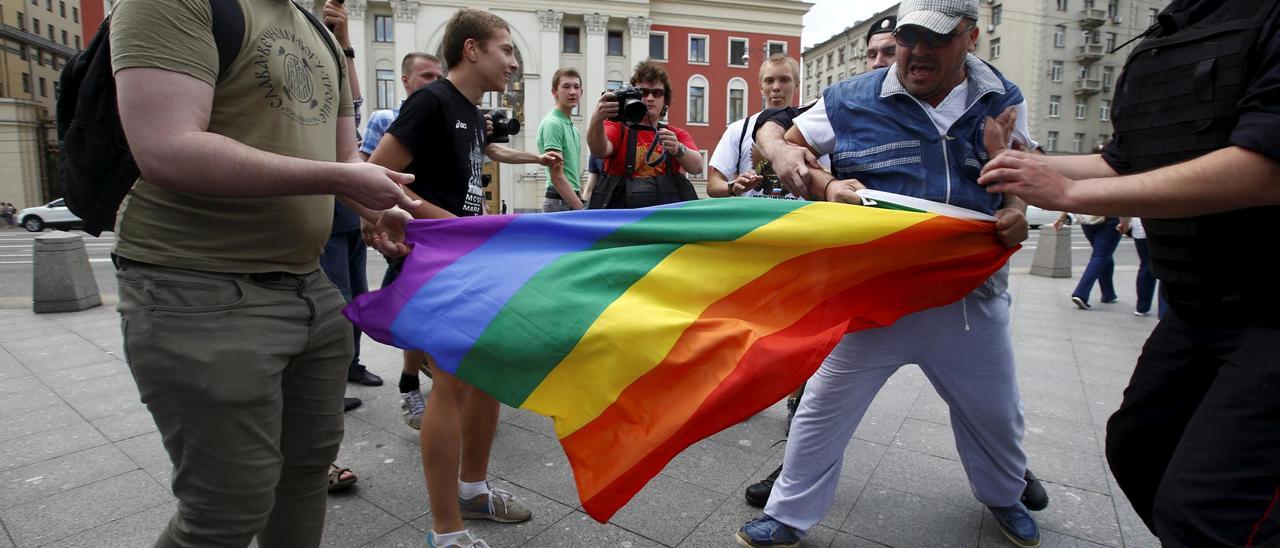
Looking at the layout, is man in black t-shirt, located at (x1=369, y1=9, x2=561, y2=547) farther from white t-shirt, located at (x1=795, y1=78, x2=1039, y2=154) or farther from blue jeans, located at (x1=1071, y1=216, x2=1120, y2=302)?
blue jeans, located at (x1=1071, y1=216, x2=1120, y2=302)

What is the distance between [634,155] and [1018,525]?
2.82 metres

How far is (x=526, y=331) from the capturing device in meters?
2.13

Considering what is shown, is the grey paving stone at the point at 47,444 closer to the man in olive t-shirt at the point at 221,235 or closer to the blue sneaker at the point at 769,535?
the man in olive t-shirt at the point at 221,235

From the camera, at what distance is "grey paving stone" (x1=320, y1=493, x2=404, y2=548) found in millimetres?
2785

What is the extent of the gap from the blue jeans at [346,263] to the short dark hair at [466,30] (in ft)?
5.30

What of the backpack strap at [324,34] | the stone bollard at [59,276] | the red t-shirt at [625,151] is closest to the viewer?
the backpack strap at [324,34]

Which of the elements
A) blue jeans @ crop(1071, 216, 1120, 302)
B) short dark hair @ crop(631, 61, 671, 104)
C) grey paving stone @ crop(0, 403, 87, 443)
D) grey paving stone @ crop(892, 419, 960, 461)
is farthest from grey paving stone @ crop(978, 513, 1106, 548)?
blue jeans @ crop(1071, 216, 1120, 302)

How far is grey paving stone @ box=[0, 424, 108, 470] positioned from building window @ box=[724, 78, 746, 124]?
45118 millimetres

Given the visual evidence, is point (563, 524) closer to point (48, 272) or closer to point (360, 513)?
point (360, 513)

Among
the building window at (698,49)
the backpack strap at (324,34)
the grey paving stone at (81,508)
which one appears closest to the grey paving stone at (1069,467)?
the backpack strap at (324,34)

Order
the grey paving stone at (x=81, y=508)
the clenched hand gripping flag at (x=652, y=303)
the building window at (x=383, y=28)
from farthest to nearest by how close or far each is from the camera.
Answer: the building window at (x=383, y=28), the grey paving stone at (x=81, y=508), the clenched hand gripping flag at (x=652, y=303)

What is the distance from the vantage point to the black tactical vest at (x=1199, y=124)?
1753mm

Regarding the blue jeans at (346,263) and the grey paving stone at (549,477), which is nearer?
the grey paving stone at (549,477)

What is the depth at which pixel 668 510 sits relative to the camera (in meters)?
3.01
